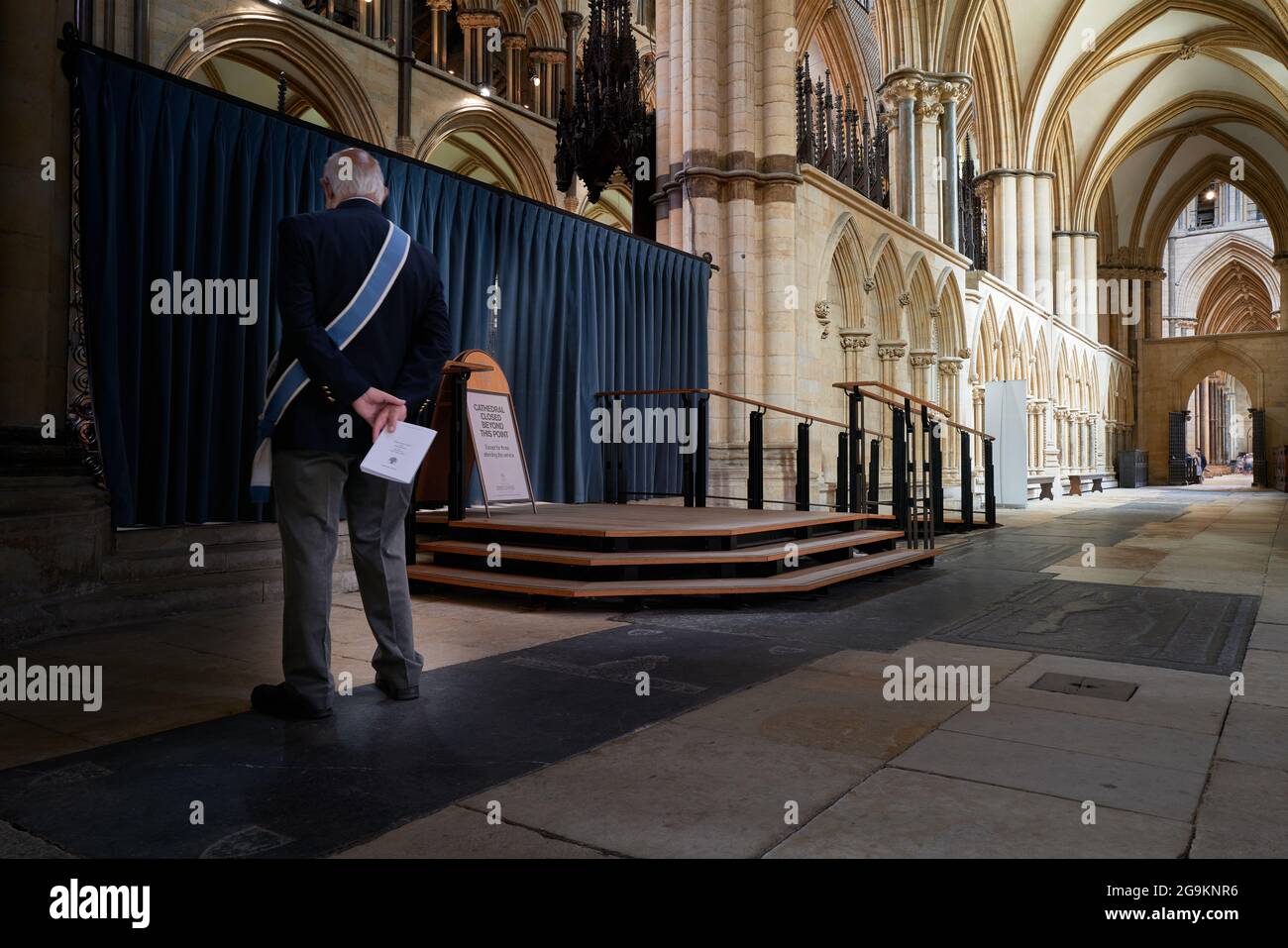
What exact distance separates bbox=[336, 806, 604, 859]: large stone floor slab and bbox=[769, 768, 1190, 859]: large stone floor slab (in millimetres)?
391

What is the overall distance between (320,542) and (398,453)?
0.32 meters

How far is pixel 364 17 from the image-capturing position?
12852 mm

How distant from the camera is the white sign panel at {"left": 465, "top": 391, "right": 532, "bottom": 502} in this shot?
5.05 metres

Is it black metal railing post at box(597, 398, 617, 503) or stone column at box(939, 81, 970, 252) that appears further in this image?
stone column at box(939, 81, 970, 252)

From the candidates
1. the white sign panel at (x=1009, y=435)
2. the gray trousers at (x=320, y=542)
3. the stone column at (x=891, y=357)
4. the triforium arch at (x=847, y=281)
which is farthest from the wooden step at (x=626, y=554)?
the white sign panel at (x=1009, y=435)

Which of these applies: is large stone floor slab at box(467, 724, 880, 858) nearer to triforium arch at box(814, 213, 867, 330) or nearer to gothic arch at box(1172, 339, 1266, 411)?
triforium arch at box(814, 213, 867, 330)

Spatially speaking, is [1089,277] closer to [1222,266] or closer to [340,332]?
[1222,266]

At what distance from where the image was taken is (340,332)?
91.2 inches

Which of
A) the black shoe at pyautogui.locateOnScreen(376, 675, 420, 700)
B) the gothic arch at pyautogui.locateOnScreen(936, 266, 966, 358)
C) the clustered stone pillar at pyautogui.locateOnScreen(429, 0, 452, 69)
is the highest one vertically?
the clustered stone pillar at pyautogui.locateOnScreen(429, 0, 452, 69)

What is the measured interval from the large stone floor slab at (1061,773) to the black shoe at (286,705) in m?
1.49

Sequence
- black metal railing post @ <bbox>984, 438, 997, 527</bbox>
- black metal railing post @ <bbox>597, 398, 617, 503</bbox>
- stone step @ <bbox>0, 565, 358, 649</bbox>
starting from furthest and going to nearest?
black metal railing post @ <bbox>984, 438, 997, 527</bbox> → black metal railing post @ <bbox>597, 398, 617, 503</bbox> → stone step @ <bbox>0, 565, 358, 649</bbox>

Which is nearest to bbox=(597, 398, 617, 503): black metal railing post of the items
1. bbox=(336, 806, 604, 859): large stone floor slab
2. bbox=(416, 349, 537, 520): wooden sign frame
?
bbox=(416, 349, 537, 520): wooden sign frame
